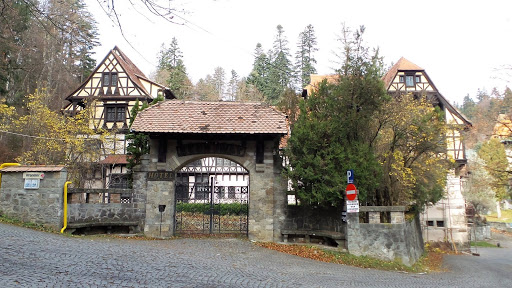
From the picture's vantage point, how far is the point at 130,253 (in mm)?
8805

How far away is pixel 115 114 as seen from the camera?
26.2 metres

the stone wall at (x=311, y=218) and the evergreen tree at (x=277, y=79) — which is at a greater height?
the evergreen tree at (x=277, y=79)

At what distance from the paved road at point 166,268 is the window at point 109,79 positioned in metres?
18.1

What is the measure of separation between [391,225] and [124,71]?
22.2m

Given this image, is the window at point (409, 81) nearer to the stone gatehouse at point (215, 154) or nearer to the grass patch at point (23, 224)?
the stone gatehouse at point (215, 154)

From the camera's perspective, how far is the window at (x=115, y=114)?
86.1 ft

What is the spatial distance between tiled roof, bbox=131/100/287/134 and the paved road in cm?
392

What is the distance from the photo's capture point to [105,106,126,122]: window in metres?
26.2

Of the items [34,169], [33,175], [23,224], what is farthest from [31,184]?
[23,224]

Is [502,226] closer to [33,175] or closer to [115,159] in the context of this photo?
[115,159]

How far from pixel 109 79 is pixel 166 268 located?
2227cm

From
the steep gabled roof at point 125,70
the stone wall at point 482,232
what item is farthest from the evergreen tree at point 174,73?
the stone wall at point 482,232

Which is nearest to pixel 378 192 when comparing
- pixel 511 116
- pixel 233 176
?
pixel 511 116

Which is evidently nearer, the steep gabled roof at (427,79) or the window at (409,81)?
the steep gabled roof at (427,79)
